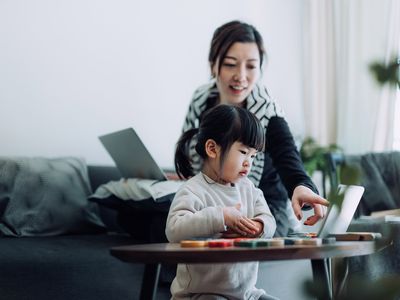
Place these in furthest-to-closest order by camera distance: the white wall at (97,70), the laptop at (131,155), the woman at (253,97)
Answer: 1. the white wall at (97,70)
2. the laptop at (131,155)
3. the woman at (253,97)

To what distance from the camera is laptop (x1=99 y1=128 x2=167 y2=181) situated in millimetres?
2180

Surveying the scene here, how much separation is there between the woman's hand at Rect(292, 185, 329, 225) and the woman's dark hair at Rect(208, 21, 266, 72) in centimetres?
72

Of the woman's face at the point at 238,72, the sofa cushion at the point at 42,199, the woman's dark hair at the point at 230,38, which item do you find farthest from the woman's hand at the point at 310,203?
the sofa cushion at the point at 42,199

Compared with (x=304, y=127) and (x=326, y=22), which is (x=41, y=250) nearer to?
(x=304, y=127)

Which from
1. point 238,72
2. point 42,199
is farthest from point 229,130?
point 42,199

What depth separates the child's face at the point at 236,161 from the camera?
1.48m

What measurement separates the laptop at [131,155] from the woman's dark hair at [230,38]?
1.19 feet

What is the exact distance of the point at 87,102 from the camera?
294 centimetres

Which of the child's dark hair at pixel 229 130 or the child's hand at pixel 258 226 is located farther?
the child's dark hair at pixel 229 130

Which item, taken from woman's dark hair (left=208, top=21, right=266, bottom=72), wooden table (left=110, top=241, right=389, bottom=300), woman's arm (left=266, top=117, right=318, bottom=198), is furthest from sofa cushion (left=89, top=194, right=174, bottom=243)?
wooden table (left=110, top=241, right=389, bottom=300)

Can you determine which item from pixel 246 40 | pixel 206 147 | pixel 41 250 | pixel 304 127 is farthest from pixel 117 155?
pixel 304 127

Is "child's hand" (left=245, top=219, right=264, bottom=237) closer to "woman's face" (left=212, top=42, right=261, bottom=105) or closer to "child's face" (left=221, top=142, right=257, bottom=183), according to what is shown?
"child's face" (left=221, top=142, right=257, bottom=183)

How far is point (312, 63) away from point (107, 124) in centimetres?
171

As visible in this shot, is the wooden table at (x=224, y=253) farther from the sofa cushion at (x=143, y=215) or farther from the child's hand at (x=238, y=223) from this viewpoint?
the sofa cushion at (x=143, y=215)
